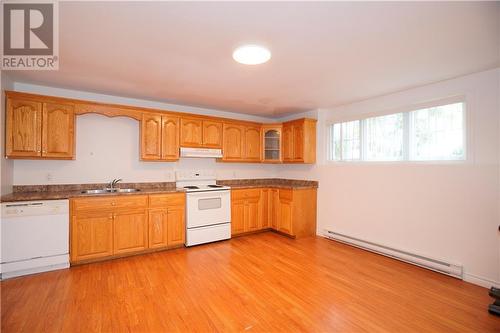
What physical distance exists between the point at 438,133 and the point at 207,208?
3587mm

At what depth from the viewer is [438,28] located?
1887 mm

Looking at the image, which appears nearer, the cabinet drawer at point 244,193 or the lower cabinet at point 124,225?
the lower cabinet at point 124,225

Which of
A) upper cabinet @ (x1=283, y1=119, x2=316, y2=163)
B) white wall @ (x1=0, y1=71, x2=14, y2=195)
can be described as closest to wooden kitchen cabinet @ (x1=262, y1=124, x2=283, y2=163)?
upper cabinet @ (x1=283, y1=119, x2=316, y2=163)

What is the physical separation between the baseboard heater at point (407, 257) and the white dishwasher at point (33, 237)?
4.17 meters

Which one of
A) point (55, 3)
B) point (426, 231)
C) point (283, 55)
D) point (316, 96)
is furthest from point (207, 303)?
point (316, 96)

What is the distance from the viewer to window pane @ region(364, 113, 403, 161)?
3.57m

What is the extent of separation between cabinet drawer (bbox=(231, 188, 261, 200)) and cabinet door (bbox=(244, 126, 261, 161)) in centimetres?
71

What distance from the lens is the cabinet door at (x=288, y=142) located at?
4863mm

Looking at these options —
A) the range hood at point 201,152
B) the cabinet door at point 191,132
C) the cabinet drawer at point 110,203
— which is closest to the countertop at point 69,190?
the cabinet drawer at point 110,203

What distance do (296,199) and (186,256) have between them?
2.16m

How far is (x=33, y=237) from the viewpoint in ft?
9.28

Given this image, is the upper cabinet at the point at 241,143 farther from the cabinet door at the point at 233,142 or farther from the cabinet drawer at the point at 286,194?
the cabinet drawer at the point at 286,194

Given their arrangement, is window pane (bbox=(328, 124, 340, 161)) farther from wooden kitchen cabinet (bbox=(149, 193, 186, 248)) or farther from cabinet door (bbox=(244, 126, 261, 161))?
wooden kitchen cabinet (bbox=(149, 193, 186, 248))

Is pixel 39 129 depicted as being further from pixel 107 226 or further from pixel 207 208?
pixel 207 208
